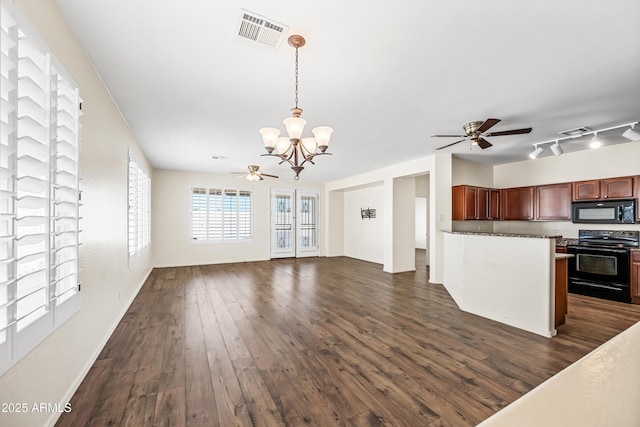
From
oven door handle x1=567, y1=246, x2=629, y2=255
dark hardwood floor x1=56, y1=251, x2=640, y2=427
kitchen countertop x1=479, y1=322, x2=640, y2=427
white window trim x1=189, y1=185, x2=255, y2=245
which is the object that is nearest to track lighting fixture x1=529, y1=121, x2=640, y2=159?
oven door handle x1=567, y1=246, x2=629, y2=255

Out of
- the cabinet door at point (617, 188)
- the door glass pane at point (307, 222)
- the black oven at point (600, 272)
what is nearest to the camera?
the black oven at point (600, 272)

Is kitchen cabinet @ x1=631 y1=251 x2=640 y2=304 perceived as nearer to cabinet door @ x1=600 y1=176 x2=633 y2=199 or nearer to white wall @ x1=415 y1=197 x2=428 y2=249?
cabinet door @ x1=600 y1=176 x2=633 y2=199

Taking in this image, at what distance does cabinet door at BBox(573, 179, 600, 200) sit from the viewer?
16.1 feet

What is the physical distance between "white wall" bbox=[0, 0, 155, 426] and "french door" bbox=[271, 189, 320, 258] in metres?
5.04

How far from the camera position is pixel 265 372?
2342 millimetres

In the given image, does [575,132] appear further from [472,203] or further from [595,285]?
[595,285]

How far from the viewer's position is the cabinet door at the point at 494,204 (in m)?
6.11

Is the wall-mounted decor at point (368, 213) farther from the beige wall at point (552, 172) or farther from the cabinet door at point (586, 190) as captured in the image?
the cabinet door at point (586, 190)

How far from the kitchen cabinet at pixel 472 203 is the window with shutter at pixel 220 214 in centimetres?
575

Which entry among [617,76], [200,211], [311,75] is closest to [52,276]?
[311,75]

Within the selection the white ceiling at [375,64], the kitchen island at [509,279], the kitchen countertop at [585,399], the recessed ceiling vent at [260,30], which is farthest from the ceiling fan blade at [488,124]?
the kitchen countertop at [585,399]

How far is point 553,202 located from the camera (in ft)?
18.0

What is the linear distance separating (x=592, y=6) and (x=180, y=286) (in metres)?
6.43

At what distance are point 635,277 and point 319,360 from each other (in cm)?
515
